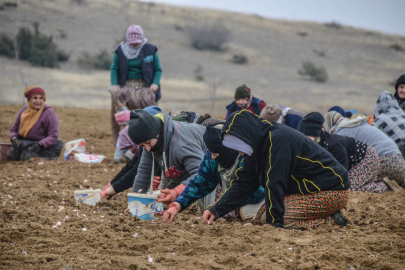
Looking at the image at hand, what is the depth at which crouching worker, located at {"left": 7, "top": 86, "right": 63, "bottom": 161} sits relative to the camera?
7457mm

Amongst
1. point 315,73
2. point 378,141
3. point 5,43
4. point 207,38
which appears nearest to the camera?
point 378,141

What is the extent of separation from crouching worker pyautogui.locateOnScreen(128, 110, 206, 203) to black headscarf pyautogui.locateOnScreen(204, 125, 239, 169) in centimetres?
41

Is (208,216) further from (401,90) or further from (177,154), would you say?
(401,90)

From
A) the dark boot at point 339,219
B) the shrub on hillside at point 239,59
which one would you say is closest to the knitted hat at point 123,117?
the dark boot at point 339,219

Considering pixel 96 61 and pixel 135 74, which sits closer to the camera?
pixel 135 74

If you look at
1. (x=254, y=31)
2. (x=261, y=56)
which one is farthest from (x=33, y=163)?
(x=254, y=31)

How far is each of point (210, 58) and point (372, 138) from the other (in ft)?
94.8

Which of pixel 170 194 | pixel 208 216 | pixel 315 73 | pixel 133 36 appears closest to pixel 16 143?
pixel 133 36

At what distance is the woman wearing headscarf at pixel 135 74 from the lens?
783 cm

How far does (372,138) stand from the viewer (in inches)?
217

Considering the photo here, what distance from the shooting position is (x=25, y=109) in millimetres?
7672

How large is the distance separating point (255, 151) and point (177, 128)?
1105 mm

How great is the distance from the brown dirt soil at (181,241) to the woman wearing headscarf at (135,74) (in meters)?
3.44

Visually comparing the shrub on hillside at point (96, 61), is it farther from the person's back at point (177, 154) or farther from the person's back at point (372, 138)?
the person's back at point (177, 154)
